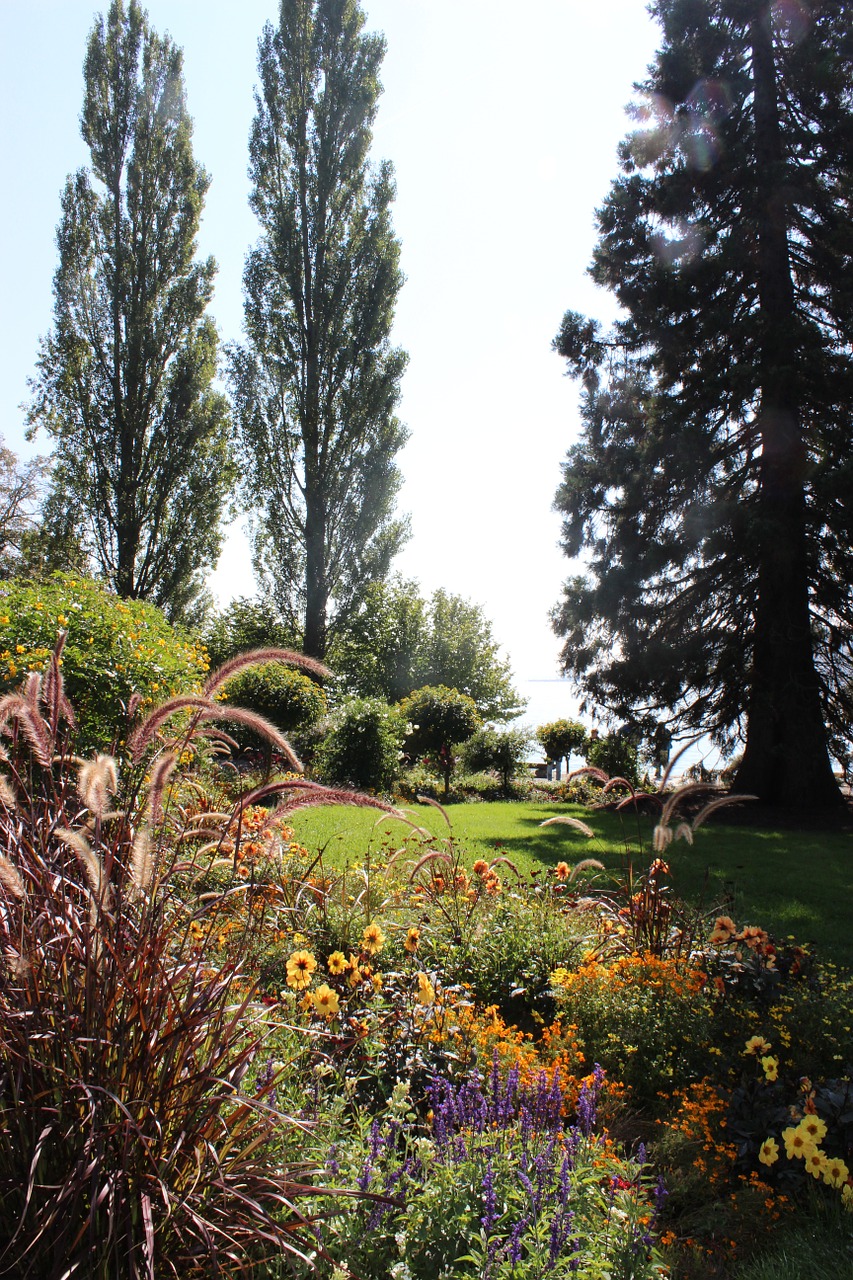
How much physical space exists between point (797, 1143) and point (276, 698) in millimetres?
12720

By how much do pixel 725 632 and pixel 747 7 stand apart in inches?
371

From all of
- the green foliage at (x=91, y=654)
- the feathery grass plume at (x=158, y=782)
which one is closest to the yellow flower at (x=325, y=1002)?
the feathery grass plume at (x=158, y=782)

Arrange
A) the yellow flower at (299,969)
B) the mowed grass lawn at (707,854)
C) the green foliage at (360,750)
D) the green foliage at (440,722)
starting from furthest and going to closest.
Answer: the green foliage at (440,722) → the green foliage at (360,750) → the mowed grass lawn at (707,854) → the yellow flower at (299,969)

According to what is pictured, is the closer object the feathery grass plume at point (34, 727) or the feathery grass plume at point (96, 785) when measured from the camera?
the feathery grass plume at point (96, 785)

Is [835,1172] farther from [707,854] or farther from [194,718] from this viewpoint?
[707,854]

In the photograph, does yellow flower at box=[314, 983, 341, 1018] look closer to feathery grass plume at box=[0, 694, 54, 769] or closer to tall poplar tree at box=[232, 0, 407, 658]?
feathery grass plume at box=[0, 694, 54, 769]

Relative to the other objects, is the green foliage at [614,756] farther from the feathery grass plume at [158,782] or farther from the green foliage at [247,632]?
the feathery grass plume at [158,782]

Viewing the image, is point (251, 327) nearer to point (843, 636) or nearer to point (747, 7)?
point (747, 7)

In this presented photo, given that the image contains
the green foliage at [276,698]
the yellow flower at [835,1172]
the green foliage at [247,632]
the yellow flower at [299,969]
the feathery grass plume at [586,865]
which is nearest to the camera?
the yellow flower at [835,1172]

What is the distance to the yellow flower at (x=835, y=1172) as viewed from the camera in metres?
2.15

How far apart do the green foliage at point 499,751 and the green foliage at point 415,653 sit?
4.90 metres

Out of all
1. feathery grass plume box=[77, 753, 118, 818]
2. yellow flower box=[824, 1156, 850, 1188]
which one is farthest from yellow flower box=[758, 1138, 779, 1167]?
feathery grass plume box=[77, 753, 118, 818]

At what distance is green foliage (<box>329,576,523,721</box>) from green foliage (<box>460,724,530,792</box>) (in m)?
4.90

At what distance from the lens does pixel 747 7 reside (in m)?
12.0
